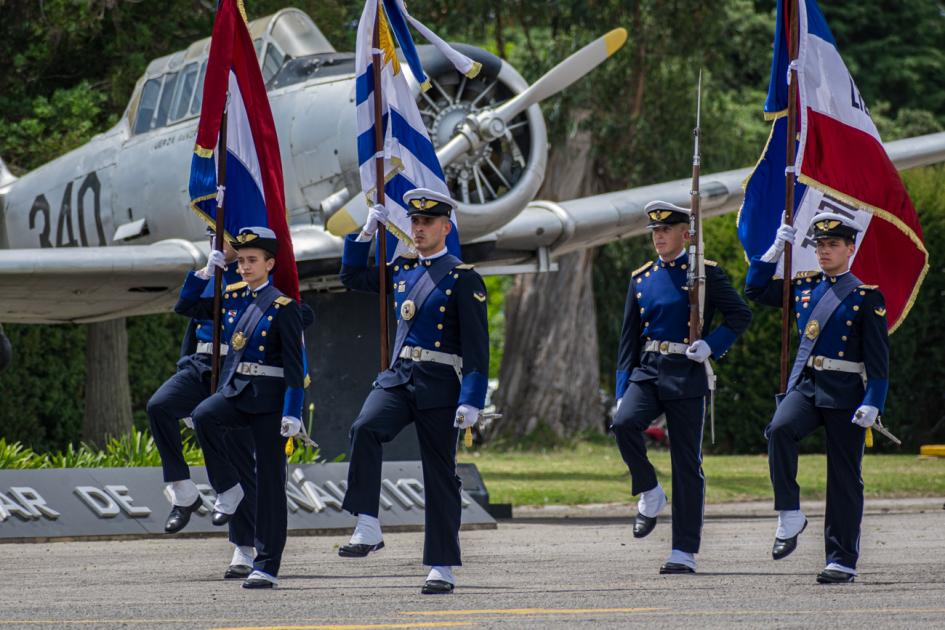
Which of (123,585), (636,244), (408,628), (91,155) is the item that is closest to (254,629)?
(408,628)

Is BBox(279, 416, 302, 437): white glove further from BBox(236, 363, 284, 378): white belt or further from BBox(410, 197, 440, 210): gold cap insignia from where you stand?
BBox(410, 197, 440, 210): gold cap insignia

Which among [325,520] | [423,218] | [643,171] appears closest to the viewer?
[423,218]

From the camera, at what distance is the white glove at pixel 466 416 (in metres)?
8.22

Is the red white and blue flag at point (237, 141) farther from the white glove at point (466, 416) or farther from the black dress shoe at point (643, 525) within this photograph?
the black dress shoe at point (643, 525)

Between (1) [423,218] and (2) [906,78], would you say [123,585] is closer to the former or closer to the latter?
(1) [423,218]

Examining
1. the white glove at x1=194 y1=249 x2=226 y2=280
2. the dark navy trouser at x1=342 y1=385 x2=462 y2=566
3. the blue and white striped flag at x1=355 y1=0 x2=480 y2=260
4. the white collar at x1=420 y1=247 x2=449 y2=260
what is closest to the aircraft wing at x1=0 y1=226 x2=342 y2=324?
the blue and white striped flag at x1=355 y1=0 x2=480 y2=260

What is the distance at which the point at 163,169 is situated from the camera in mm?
17344

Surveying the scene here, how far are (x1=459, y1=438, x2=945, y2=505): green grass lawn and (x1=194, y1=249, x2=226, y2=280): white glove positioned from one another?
8743 mm

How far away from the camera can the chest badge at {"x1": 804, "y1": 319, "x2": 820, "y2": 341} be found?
9.10m

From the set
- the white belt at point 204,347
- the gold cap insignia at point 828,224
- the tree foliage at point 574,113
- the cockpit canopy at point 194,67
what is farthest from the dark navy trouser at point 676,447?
the tree foliage at point 574,113

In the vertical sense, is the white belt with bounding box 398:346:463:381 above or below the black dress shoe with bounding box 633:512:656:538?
above

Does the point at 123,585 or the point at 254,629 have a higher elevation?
the point at 254,629

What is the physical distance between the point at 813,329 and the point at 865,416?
631mm

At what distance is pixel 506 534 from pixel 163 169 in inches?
246
